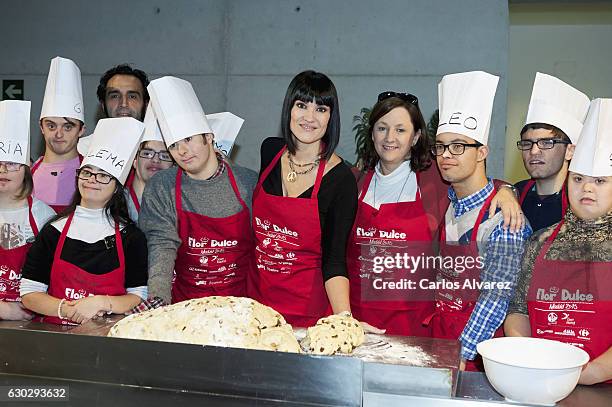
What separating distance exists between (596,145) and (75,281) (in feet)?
5.39

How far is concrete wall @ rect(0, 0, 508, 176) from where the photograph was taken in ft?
13.6

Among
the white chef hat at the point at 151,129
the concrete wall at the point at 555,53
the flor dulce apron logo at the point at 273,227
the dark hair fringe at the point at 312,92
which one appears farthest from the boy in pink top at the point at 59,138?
the concrete wall at the point at 555,53

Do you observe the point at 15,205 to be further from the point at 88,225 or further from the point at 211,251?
the point at 211,251

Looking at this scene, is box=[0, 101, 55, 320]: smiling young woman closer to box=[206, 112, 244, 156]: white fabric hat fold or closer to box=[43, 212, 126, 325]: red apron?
box=[43, 212, 126, 325]: red apron

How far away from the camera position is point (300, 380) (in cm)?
133

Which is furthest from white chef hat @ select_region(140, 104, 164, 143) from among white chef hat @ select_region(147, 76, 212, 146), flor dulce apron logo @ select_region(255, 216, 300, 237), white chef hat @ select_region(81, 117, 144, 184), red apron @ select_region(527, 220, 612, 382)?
red apron @ select_region(527, 220, 612, 382)

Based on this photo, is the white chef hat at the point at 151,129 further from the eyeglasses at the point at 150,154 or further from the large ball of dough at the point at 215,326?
the large ball of dough at the point at 215,326

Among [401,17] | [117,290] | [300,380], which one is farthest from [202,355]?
[401,17]

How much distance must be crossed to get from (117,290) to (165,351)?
791mm

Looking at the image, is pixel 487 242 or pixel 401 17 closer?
pixel 487 242

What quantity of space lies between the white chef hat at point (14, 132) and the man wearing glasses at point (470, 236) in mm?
1483

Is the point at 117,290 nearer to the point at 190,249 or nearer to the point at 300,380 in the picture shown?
the point at 190,249

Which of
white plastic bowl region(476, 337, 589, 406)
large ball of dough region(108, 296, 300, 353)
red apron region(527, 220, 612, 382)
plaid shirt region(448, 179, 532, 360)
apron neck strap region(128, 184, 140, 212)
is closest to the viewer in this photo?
white plastic bowl region(476, 337, 589, 406)

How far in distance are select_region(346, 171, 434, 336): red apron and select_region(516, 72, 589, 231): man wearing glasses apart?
391 millimetres
